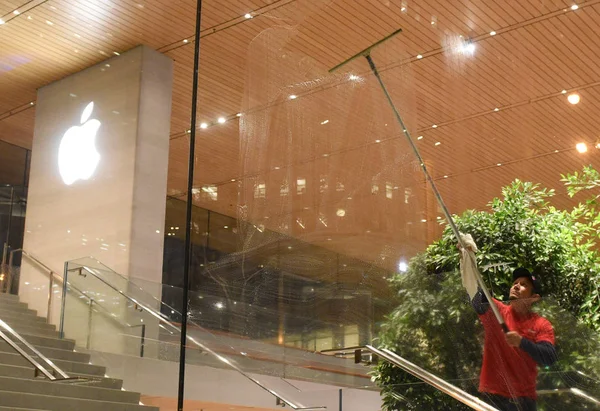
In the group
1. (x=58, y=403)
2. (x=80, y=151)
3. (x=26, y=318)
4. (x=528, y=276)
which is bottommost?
(x=58, y=403)

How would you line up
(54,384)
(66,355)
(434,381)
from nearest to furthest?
(434,381) → (54,384) → (66,355)

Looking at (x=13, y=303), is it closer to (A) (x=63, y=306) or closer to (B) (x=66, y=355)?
(A) (x=63, y=306)

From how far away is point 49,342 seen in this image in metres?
5.52

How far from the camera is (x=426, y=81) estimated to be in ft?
7.98

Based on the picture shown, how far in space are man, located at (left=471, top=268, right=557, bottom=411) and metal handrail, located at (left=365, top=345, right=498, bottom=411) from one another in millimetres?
60

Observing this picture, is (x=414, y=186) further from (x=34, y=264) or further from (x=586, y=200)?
(x=34, y=264)

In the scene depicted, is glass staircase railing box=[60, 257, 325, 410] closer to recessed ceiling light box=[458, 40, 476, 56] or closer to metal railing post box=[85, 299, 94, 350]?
metal railing post box=[85, 299, 94, 350]

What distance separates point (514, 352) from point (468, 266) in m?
0.31

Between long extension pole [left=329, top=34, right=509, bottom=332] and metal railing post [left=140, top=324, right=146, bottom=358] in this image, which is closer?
long extension pole [left=329, top=34, right=509, bottom=332]

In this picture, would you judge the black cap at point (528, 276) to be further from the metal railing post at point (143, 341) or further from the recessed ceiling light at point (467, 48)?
the metal railing post at point (143, 341)

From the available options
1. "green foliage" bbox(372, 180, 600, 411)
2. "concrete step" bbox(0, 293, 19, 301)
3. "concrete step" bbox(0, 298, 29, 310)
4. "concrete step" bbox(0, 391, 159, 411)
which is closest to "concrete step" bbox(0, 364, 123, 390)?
"concrete step" bbox(0, 391, 159, 411)

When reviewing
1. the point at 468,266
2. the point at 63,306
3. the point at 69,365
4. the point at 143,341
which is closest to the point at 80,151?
the point at 63,306

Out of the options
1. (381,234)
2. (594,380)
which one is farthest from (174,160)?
(594,380)

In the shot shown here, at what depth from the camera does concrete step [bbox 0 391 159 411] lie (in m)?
4.37
